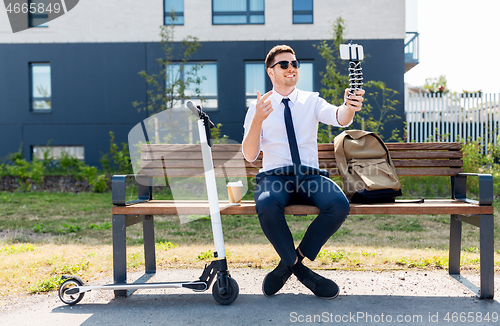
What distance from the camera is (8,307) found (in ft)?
8.74

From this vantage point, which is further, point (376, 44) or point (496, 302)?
point (376, 44)

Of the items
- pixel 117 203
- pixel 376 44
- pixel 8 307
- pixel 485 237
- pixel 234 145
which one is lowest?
pixel 8 307

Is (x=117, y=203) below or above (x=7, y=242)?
above

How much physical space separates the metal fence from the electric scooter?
11160 millimetres

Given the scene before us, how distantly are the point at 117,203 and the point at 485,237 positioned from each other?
8.54ft

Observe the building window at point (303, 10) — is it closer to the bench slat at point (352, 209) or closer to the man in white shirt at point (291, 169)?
the man in white shirt at point (291, 169)

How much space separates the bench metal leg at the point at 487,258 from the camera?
2.65 metres

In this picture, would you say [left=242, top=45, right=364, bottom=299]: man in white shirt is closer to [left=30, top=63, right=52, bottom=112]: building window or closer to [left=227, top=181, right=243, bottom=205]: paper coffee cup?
[left=227, top=181, right=243, bottom=205]: paper coffee cup

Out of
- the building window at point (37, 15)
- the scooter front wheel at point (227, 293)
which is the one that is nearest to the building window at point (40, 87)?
the building window at point (37, 15)

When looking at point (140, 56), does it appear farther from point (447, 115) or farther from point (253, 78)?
point (447, 115)

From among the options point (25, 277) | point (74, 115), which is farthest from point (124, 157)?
point (25, 277)

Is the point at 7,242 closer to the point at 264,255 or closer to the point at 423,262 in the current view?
the point at 264,255

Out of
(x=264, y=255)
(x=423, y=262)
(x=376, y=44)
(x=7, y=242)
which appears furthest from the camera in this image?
(x=376, y=44)

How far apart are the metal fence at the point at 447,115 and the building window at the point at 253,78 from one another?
4.78 m
